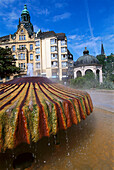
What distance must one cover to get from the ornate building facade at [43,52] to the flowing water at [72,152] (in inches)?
1157

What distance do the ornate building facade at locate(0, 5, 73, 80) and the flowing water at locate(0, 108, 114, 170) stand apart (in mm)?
29397

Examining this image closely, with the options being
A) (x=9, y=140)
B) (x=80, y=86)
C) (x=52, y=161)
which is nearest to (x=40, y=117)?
(x=9, y=140)

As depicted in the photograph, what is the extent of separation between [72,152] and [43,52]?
1318 inches

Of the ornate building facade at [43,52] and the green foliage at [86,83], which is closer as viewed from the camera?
the green foliage at [86,83]

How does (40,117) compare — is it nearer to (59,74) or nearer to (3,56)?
(3,56)

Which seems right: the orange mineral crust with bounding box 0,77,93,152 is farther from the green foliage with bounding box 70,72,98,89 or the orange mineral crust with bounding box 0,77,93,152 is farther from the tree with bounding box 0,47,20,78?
the green foliage with bounding box 70,72,98,89

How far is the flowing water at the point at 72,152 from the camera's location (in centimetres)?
207

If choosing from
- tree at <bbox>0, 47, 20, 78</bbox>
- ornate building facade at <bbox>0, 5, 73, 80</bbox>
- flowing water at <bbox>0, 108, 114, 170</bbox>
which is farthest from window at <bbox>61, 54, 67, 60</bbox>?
flowing water at <bbox>0, 108, 114, 170</bbox>

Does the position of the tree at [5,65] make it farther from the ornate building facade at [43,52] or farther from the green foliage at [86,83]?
the ornate building facade at [43,52]

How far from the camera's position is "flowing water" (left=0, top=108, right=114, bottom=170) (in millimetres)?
2072

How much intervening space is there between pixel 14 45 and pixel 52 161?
117 feet

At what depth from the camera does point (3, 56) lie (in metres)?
16.9

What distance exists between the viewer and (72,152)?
245 cm

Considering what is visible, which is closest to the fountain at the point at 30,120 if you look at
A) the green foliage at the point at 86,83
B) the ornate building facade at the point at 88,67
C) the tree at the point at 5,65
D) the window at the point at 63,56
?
the tree at the point at 5,65
